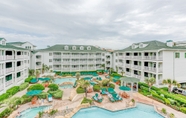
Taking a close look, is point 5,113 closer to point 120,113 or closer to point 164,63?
point 120,113

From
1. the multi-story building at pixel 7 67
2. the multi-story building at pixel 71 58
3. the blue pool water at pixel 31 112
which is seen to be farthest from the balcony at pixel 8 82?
the multi-story building at pixel 71 58

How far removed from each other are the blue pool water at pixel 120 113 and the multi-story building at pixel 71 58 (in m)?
30.8

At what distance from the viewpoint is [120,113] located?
594 inches

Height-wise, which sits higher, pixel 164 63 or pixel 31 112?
pixel 164 63

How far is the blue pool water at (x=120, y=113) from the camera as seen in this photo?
47.0ft

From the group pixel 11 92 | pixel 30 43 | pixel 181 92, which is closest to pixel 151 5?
pixel 181 92

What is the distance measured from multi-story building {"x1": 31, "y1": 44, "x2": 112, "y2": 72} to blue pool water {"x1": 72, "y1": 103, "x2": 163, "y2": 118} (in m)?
30.8

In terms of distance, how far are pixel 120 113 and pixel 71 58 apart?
1326 inches

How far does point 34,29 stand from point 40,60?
556 inches

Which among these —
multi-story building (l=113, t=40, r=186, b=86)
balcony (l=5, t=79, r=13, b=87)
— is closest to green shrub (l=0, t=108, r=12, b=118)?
balcony (l=5, t=79, r=13, b=87)

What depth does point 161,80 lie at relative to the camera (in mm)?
23609

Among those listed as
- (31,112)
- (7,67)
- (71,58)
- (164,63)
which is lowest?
(31,112)

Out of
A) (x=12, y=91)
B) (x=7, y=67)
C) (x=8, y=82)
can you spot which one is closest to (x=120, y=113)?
Result: (x=12, y=91)

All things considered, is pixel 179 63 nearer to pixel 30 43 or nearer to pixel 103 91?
pixel 103 91
